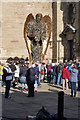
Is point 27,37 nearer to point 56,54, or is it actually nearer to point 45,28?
point 45,28

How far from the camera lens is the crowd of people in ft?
45.9

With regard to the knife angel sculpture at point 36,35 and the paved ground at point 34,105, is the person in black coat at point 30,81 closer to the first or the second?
the paved ground at point 34,105

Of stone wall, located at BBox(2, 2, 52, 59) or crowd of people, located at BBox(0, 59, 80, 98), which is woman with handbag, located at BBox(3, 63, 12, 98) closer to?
crowd of people, located at BBox(0, 59, 80, 98)

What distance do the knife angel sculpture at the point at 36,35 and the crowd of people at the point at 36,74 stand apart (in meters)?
2.28

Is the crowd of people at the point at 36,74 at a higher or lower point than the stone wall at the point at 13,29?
lower

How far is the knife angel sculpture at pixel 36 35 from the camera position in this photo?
70.5 ft

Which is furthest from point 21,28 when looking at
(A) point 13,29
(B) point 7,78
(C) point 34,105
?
(C) point 34,105

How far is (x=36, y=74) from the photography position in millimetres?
17078

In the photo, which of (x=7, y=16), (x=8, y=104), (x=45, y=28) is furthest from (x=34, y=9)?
(x=8, y=104)

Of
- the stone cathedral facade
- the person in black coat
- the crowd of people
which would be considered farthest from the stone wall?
the person in black coat

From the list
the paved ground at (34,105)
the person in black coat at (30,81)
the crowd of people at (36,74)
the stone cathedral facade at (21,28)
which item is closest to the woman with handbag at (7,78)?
the crowd of people at (36,74)

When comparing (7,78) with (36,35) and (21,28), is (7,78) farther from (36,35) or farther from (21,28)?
(21,28)

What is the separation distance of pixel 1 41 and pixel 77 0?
8541mm

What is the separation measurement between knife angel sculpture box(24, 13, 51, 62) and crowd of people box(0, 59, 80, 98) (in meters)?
2.28
